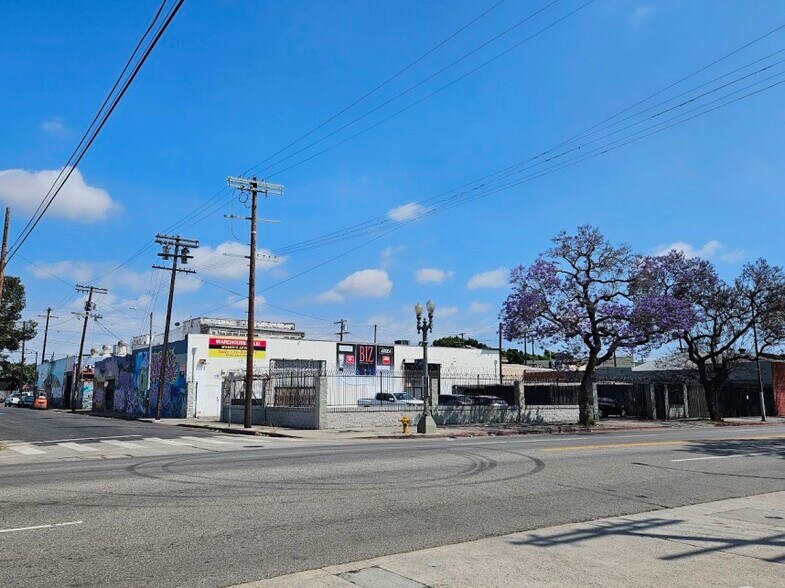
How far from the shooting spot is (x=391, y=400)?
37.2 metres

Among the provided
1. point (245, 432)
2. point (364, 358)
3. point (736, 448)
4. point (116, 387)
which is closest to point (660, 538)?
point (736, 448)

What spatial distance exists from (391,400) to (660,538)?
29.9m

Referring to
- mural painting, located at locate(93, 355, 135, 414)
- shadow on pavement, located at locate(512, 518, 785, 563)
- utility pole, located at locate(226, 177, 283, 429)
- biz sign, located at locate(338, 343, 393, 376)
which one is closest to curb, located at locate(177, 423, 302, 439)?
utility pole, located at locate(226, 177, 283, 429)

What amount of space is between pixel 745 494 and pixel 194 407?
3985cm

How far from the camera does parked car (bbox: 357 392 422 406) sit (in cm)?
3410

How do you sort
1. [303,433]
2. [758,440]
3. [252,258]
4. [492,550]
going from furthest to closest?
[252,258], [303,433], [758,440], [492,550]

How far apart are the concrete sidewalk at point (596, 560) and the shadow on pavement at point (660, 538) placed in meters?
0.01

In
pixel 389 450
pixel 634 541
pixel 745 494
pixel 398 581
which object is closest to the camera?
pixel 398 581

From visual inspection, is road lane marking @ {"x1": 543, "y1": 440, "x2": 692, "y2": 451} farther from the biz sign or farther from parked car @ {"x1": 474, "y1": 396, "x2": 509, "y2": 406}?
the biz sign

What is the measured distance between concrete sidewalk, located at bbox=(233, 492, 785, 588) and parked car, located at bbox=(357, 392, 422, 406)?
84.3 feet

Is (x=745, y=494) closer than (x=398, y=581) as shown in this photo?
No

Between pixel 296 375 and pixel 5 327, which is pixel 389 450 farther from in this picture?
pixel 5 327

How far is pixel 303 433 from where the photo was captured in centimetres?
2748

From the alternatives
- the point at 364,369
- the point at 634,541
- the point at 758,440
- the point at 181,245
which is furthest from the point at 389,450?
the point at 364,369
